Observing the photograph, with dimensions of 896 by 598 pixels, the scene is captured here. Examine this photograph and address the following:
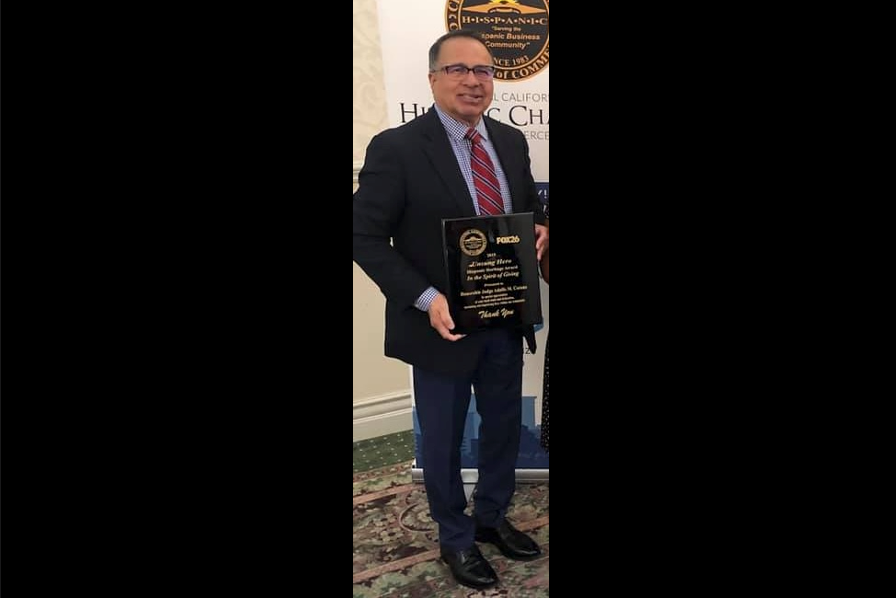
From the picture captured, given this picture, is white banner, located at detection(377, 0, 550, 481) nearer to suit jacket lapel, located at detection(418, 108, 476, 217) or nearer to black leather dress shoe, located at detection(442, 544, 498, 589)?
suit jacket lapel, located at detection(418, 108, 476, 217)

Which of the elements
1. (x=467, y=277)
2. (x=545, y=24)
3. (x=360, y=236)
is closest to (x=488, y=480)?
(x=467, y=277)

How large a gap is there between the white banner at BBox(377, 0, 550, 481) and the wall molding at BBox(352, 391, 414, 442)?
1104 millimetres

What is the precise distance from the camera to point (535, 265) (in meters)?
1.56

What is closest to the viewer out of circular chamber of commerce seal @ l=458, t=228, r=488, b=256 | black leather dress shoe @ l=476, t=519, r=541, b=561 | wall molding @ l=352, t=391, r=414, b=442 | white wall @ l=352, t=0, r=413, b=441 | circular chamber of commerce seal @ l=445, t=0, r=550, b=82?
circular chamber of commerce seal @ l=458, t=228, r=488, b=256

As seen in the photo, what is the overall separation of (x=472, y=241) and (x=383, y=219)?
0.22 m

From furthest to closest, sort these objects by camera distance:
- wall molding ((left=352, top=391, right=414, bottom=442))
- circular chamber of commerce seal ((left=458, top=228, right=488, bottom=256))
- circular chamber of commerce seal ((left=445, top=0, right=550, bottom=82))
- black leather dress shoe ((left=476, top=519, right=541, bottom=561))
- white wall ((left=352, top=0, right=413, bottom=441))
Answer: wall molding ((left=352, top=391, right=414, bottom=442))
white wall ((left=352, top=0, right=413, bottom=441))
black leather dress shoe ((left=476, top=519, right=541, bottom=561))
circular chamber of commerce seal ((left=445, top=0, right=550, bottom=82))
circular chamber of commerce seal ((left=458, top=228, right=488, bottom=256))

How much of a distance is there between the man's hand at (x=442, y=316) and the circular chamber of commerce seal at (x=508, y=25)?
26.3 inches

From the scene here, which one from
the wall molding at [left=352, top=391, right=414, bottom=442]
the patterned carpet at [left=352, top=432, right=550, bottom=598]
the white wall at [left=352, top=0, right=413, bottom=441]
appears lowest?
the patterned carpet at [left=352, top=432, right=550, bottom=598]

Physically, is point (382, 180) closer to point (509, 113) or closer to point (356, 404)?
point (509, 113)

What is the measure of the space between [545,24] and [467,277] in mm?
702

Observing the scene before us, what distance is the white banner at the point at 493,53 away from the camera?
1614 millimetres

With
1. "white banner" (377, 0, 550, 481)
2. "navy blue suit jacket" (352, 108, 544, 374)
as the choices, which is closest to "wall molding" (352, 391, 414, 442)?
"navy blue suit jacket" (352, 108, 544, 374)

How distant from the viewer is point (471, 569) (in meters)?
1.68

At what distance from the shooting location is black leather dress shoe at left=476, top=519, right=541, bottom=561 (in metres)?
1.79
